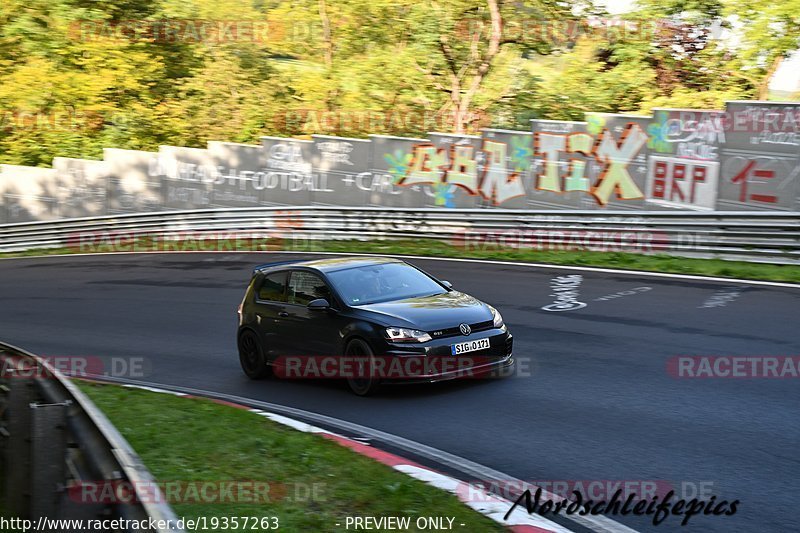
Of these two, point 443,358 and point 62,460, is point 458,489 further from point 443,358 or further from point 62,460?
point 443,358

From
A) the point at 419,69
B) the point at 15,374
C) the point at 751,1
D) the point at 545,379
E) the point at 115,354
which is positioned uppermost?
the point at 751,1

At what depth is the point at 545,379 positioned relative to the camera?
11273 mm

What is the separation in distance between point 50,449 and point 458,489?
10.3 ft

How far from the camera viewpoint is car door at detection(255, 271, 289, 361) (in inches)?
503

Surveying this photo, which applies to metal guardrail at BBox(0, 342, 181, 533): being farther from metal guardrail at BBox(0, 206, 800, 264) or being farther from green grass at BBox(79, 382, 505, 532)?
metal guardrail at BBox(0, 206, 800, 264)

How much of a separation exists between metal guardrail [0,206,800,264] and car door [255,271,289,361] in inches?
378

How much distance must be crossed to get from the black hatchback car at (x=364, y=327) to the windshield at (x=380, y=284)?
0.01 m

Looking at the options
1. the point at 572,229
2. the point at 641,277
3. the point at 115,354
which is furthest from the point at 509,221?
the point at 115,354

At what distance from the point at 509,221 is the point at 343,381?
12.1 meters

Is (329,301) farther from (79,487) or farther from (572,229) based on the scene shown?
(572,229)

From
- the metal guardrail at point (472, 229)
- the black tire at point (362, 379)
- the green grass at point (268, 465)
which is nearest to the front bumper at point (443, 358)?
the black tire at point (362, 379)

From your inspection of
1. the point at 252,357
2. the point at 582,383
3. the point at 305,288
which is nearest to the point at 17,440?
the point at 305,288

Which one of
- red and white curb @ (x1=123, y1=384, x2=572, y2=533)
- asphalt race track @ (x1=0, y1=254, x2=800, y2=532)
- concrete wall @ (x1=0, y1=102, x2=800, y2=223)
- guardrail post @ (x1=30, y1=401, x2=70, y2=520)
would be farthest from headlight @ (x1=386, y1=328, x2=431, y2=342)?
concrete wall @ (x1=0, y1=102, x2=800, y2=223)

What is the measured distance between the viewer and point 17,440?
648cm
